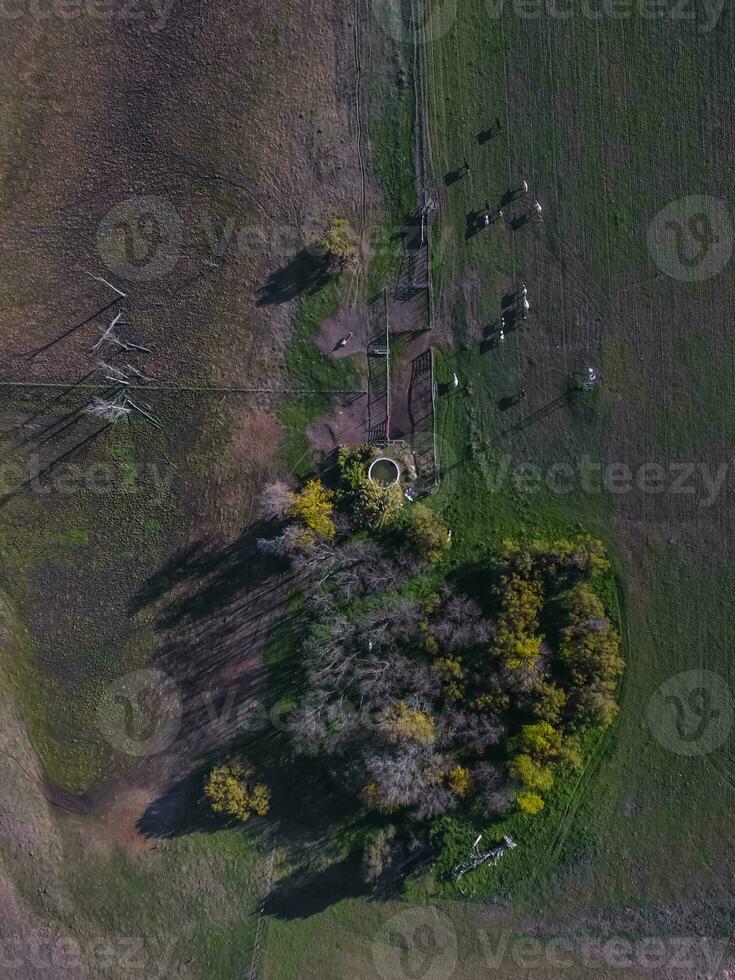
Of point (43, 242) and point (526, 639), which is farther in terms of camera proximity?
point (43, 242)

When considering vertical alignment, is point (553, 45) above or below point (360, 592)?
above

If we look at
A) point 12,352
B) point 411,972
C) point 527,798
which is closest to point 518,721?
point 527,798

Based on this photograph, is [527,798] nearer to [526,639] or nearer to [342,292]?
[526,639]

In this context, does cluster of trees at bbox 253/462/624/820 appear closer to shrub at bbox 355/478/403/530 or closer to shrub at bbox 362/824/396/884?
shrub at bbox 355/478/403/530

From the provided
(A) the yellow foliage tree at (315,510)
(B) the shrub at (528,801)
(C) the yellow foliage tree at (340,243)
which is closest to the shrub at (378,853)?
(B) the shrub at (528,801)

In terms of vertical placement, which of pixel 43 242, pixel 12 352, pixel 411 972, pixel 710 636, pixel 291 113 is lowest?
pixel 411 972

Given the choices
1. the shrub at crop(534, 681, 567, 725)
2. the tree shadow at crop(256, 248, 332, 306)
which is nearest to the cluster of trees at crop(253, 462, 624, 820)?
the shrub at crop(534, 681, 567, 725)

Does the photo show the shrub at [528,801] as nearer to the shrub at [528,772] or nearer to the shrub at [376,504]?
the shrub at [528,772]
